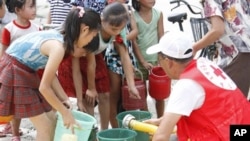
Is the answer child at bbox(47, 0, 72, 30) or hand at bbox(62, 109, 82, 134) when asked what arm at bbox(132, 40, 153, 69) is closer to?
child at bbox(47, 0, 72, 30)

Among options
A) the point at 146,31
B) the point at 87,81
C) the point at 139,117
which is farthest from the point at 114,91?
the point at 146,31

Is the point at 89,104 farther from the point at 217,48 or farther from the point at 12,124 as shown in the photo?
the point at 217,48

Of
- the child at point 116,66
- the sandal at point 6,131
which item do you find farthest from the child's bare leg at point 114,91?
the sandal at point 6,131

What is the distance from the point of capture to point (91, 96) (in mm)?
3635

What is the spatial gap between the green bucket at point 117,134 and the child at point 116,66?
684 mm

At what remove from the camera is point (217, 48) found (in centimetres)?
356

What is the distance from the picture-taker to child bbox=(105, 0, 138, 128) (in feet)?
12.8

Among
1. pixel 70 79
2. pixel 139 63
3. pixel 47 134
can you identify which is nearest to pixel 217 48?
pixel 139 63

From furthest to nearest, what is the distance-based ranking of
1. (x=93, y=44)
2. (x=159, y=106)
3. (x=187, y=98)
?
(x=159, y=106), (x=93, y=44), (x=187, y=98)

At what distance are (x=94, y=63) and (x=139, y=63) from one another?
0.62 m

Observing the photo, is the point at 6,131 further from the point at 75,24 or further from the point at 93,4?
the point at 75,24

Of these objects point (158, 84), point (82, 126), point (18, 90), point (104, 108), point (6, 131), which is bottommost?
point (6, 131)

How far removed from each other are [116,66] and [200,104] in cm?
152

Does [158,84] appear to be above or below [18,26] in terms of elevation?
below
